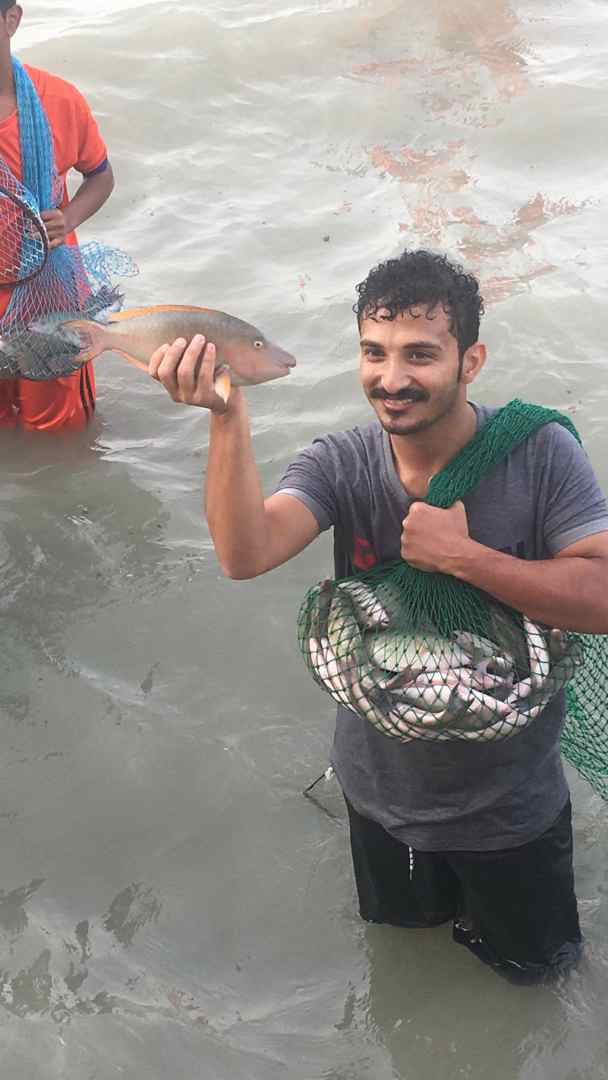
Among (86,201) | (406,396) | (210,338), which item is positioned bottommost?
(86,201)

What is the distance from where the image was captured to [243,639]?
4758 millimetres

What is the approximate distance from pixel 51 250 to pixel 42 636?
1.68 metres

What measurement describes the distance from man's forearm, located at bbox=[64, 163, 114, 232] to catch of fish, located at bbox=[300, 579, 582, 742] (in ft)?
10.7

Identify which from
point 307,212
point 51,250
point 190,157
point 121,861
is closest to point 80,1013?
point 121,861

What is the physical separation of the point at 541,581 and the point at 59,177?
11.8 feet

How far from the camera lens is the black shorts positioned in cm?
318

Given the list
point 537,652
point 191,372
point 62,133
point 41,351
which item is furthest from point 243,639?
point 62,133

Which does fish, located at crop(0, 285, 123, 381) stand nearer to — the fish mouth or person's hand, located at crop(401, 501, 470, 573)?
the fish mouth

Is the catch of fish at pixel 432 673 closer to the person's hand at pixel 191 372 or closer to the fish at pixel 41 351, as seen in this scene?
the person's hand at pixel 191 372

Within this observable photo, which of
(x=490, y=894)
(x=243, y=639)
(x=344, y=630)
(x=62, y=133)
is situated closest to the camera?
(x=344, y=630)

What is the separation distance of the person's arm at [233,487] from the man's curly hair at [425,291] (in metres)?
0.43

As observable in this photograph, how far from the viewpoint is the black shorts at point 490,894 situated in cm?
318

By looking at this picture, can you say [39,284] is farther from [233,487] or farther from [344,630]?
[344,630]

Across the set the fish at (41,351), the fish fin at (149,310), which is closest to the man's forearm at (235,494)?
the fish fin at (149,310)
